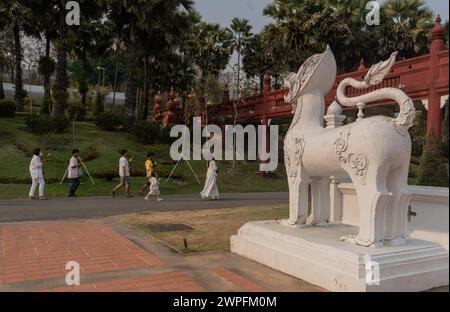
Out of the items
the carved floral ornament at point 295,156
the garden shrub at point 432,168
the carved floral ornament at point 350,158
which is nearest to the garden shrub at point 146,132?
the garden shrub at point 432,168

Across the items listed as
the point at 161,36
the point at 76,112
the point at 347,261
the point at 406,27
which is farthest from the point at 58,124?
the point at 406,27

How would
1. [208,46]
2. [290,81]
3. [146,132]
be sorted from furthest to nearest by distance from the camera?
[208,46] < [146,132] < [290,81]

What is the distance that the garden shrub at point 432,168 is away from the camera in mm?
9312

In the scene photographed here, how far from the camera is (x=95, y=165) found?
61.2 feet

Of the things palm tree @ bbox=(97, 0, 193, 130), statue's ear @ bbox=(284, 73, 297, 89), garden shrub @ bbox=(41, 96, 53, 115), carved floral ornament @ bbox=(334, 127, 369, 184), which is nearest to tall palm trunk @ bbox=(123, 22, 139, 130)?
palm tree @ bbox=(97, 0, 193, 130)

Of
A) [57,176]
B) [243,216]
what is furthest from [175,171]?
[243,216]

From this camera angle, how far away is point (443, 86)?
12.8 metres

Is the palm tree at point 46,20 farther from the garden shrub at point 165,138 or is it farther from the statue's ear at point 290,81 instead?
the statue's ear at point 290,81

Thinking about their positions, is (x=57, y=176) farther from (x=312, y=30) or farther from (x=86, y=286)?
(x=312, y=30)

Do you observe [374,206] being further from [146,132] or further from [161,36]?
[161,36]

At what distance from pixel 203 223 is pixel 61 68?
697 inches

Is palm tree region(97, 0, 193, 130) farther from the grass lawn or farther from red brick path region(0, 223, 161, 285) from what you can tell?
red brick path region(0, 223, 161, 285)

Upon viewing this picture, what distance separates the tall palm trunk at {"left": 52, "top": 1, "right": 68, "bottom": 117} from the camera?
22.1 m

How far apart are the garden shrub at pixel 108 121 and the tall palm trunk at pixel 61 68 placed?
2.13 meters
